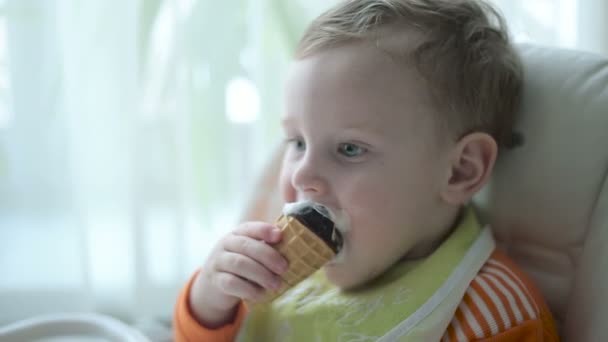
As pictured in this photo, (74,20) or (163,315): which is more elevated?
(74,20)

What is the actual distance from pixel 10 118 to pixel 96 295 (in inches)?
14.9

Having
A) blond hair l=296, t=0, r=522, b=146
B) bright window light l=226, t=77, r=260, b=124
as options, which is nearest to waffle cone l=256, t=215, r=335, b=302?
blond hair l=296, t=0, r=522, b=146

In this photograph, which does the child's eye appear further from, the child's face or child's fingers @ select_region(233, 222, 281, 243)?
child's fingers @ select_region(233, 222, 281, 243)

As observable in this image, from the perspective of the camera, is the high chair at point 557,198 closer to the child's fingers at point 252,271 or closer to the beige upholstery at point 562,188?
the beige upholstery at point 562,188

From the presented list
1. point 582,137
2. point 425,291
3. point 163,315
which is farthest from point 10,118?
point 582,137

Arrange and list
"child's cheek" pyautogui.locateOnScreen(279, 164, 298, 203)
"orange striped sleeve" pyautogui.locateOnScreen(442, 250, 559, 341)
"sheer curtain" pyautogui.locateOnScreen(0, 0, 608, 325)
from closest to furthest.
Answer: "orange striped sleeve" pyautogui.locateOnScreen(442, 250, 559, 341), "child's cheek" pyautogui.locateOnScreen(279, 164, 298, 203), "sheer curtain" pyautogui.locateOnScreen(0, 0, 608, 325)

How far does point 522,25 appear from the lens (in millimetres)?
1261

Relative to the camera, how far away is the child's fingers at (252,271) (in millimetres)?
853

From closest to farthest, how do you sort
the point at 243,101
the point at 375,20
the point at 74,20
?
the point at 375,20 → the point at 74,20 → the point at 243,101

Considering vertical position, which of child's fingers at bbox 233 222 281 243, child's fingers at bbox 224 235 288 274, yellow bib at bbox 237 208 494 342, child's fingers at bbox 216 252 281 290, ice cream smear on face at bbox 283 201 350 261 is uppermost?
ice cream smear on face at bbox 283 201 350 261

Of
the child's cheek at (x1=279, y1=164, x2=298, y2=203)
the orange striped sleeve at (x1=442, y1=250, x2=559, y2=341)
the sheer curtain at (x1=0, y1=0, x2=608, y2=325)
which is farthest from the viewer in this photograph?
the sheer curtain at (x1=0, y1=0, x2=608, y2=325)

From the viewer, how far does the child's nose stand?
0.86m

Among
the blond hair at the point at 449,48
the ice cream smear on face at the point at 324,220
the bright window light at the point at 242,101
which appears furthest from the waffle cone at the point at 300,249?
the bright window light at the point at 242,101

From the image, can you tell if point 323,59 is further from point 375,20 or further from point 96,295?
point 96,295
